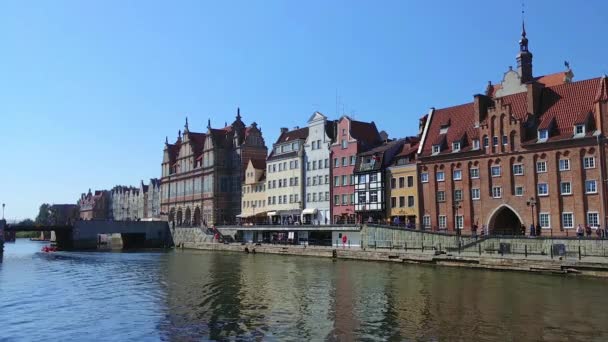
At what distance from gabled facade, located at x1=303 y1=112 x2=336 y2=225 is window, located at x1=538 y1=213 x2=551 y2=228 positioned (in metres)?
34.6

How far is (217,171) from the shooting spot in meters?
119

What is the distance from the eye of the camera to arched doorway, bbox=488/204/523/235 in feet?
210

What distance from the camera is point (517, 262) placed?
160 feet

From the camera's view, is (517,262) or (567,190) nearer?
(517,262)

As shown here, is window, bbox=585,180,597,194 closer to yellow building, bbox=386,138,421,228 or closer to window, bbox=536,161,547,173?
window, bbox=536,161,547,173

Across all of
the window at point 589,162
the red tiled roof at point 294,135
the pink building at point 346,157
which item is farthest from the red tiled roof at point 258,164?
the window at point 589,162

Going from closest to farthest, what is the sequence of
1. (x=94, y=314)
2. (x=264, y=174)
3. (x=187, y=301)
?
(x=94, y=314), (x=187, y=301), (x=264, y=174)

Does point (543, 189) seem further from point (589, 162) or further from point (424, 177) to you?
point (424, 177)

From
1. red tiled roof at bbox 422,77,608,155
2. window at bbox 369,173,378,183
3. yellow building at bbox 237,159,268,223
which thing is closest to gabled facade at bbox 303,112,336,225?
window at bbox 369,173,378,183

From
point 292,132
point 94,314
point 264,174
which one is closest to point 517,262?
point 94,314

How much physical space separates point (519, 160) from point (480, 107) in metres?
9.97

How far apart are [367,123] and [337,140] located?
5726mm

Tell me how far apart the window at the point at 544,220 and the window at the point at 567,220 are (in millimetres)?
1520

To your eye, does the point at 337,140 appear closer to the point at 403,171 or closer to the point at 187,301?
the point at 403,171
